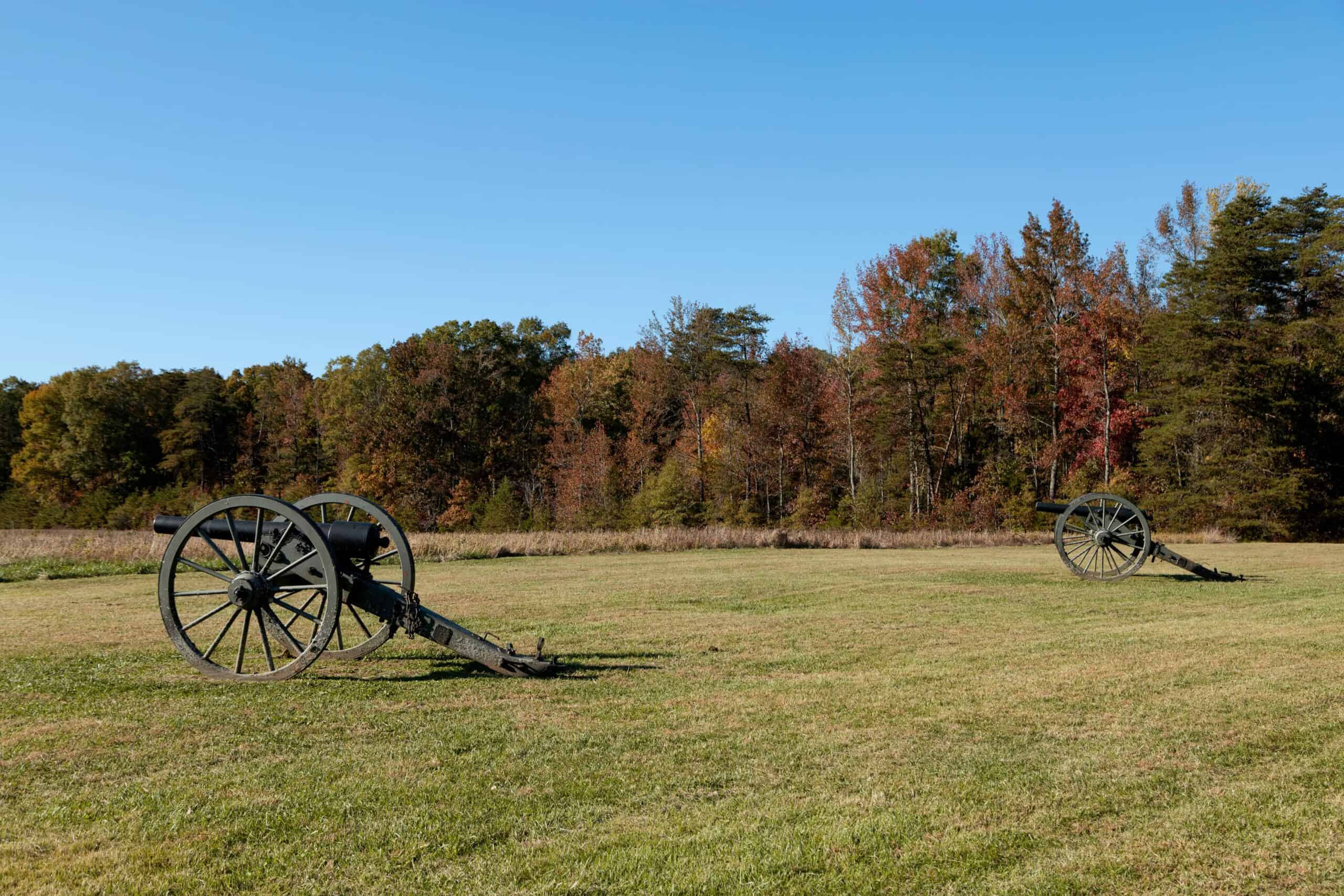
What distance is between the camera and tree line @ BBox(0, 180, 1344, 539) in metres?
40.0

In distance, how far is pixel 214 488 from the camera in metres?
66.5

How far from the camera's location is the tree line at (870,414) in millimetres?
40031

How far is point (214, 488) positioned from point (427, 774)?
226 ft

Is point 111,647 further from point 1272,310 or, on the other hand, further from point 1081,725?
point 1272,310

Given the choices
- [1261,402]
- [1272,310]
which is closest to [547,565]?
[1261,402]

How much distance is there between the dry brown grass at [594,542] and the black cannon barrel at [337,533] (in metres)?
16.3

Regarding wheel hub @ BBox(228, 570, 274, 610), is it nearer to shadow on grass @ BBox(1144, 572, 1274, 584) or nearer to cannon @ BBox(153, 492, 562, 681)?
cannon @ BBox(153, 492, 562, 681)

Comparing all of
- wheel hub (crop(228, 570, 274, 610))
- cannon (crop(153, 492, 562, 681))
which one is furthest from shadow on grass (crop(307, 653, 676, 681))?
wheel hub (crop(228, 570, 274, 610))

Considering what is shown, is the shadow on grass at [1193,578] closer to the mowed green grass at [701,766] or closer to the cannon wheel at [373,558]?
the mowed green grass at [701,766]

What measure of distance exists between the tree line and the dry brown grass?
6144 millimetres

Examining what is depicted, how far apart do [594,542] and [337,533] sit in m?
21.6

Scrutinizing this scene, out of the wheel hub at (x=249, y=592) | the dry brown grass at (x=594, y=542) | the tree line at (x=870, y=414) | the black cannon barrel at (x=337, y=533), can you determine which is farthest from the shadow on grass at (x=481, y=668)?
the tree line at (x=870, y=414)

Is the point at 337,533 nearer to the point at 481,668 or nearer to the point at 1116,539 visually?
the point at 481,668

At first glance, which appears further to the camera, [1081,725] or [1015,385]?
[1015,385]
